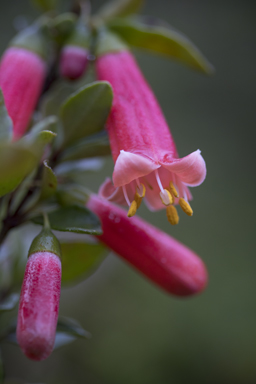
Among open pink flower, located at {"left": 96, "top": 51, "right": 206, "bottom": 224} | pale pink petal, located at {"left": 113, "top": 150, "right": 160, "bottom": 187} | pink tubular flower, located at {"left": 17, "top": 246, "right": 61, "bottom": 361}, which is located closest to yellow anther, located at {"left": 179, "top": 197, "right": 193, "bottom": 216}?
open pink flower, located at {"left": 96, "top": 51, "right": 206, "bottom": 224}

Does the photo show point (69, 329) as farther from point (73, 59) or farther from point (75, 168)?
point (73, 59)

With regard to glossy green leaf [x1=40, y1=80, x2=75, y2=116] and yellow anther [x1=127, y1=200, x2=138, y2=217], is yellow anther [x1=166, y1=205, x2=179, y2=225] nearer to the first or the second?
yellow anther [x1=127, y1=200, x2=138, y2=217]

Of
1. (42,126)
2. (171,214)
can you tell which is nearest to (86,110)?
(42,126)

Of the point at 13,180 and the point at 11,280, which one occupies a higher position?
the point at 13,180

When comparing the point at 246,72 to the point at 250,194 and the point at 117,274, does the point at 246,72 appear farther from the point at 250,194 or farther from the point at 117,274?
the point at 117,274

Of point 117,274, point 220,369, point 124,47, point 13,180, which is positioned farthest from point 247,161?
point 13,180

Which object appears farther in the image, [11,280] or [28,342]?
[11,280]
